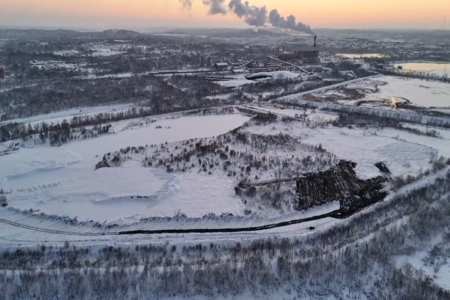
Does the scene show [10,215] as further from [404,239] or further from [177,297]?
[404,239]

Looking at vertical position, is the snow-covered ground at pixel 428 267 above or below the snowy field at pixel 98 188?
below

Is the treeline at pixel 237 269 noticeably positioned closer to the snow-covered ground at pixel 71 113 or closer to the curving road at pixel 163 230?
the curving road at pixel 163 230

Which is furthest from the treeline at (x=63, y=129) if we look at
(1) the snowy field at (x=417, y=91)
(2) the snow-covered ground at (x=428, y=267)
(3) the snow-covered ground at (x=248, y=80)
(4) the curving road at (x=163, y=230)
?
(1) the snowy field at (x=417, y=91)

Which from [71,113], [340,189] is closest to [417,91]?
[340,189]

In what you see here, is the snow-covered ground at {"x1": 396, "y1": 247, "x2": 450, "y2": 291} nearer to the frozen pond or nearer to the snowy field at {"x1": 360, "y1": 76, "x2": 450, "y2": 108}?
the snowy field at {"x1": 360, "y1": 76, "x2": 450, "y2": 108}

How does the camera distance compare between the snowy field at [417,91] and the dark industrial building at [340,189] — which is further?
the snowy field at [417,91]

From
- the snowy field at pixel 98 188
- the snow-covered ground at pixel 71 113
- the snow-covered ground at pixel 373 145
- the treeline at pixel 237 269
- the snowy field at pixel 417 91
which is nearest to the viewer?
the treeline at pixel 237 269

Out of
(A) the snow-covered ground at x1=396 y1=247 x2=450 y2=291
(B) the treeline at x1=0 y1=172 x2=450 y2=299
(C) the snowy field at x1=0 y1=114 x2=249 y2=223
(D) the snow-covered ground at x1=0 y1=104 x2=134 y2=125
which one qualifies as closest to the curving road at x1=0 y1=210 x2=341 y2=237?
(C) the snowy field at x1=0 y1=114 x2=249 y2=223
